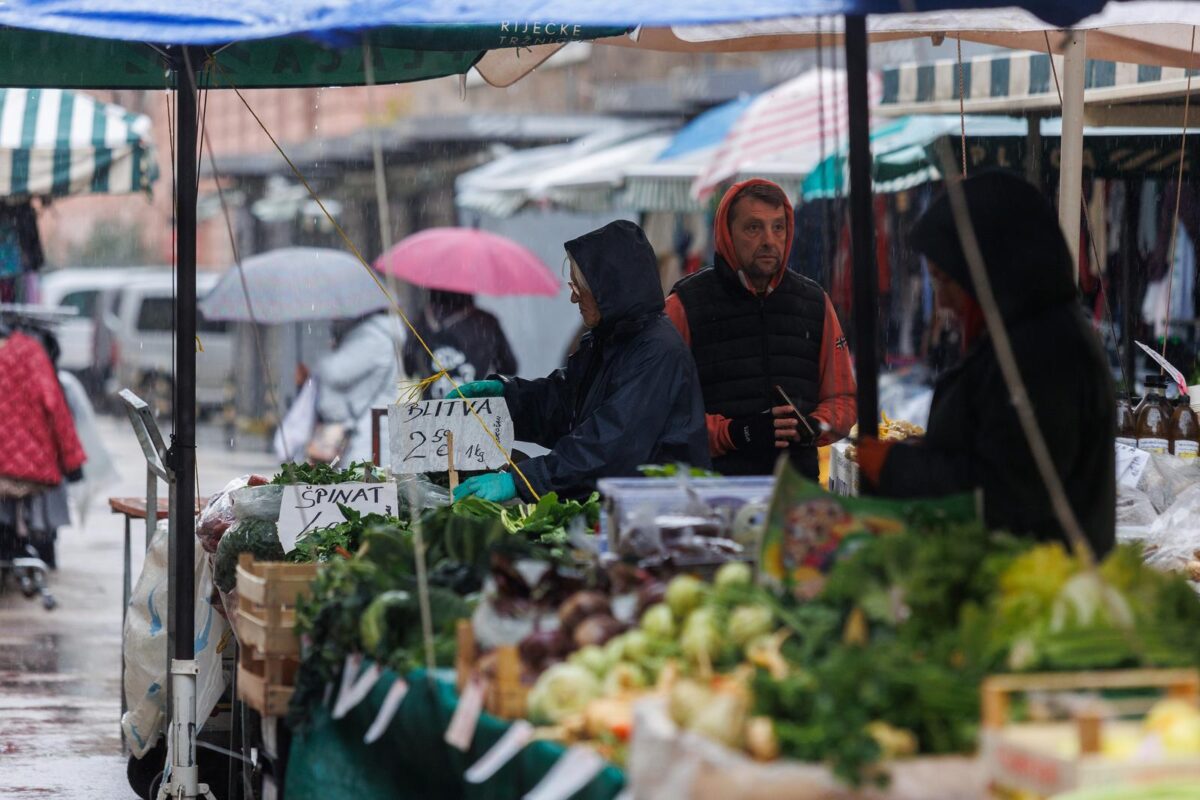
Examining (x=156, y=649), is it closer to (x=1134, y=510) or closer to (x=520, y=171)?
(x=1134, y=510)

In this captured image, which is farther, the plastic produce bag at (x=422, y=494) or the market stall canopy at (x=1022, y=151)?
the market stall canopy at (x=1022, y=151)

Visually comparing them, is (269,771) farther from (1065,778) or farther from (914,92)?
(914,92)

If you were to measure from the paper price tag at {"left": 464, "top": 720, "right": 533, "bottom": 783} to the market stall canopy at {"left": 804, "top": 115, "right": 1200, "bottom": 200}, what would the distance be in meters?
4.91

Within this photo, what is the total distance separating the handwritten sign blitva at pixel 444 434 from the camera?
5660 mm

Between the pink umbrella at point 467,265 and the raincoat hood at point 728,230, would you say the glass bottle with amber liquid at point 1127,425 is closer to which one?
the raincoat hood at point 728,230

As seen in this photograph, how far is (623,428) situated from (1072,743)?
278cm

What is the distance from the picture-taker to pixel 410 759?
4.09 m

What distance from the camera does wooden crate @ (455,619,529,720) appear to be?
11.8 ft

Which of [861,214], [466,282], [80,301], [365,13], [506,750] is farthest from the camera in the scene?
[80,301]

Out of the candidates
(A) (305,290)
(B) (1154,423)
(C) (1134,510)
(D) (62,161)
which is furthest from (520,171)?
(C) (1134,510)

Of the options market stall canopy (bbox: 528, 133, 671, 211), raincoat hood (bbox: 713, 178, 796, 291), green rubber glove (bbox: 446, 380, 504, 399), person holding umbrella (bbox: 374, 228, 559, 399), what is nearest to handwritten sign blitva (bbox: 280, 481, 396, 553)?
green rubber glove (bbox: 446, 380, 504, 399)

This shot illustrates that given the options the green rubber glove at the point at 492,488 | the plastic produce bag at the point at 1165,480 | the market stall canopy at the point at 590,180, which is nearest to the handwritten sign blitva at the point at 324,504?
the green rubber glove at the point at 492,488

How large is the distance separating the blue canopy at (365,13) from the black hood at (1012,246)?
1.36ft

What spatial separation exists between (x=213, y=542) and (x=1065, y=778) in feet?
13.1
